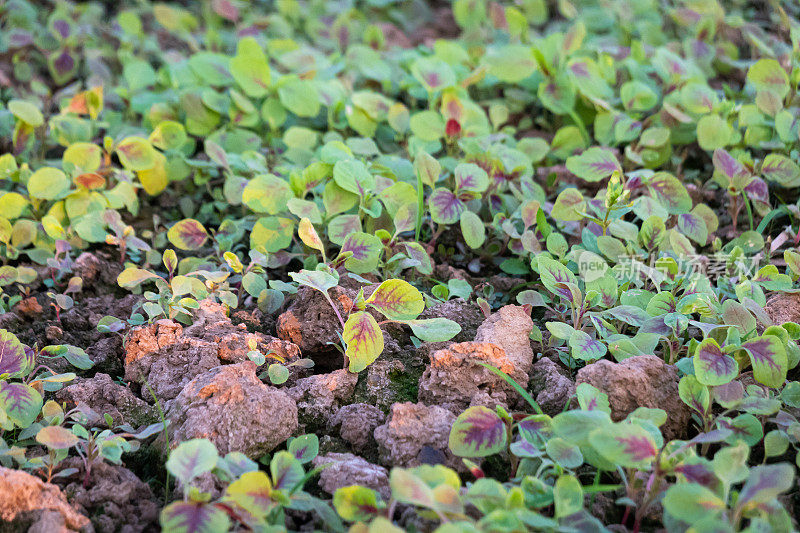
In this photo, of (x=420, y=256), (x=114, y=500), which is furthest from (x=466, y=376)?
(x=114, y=500)

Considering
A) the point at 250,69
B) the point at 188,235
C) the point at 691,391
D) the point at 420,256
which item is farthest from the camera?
the point at 250,69

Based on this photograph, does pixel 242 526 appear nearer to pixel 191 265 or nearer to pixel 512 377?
pixel 512 377

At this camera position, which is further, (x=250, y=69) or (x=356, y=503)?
(x=250, y=69)

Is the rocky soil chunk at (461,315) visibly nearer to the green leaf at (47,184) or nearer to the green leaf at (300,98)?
the green leaf at (300,98)

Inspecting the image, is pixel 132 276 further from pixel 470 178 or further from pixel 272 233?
pixel 470 178

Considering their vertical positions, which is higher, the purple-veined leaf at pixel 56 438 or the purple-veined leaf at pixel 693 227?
the purple-veined leaf at pixel 693 227

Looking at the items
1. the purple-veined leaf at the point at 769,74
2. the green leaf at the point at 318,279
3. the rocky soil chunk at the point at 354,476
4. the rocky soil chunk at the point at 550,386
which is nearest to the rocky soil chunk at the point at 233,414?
the rocky soil chunk at the point at 354,476

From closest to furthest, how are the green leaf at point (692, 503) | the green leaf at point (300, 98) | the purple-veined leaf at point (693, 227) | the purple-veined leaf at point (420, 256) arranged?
1. the green leaf at point (692, 503)
2. the purple-veined leaf at point (420, 256)
3. the purple-veined leaf at point (693, 227)
4. the green leaf at point (300, 98)
